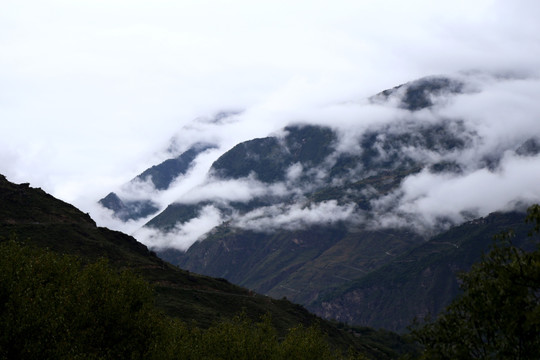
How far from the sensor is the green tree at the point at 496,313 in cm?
5047

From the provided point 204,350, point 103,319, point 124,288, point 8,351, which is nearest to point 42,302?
point 8,351

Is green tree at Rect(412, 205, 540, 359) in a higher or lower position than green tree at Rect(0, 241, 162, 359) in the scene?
lower

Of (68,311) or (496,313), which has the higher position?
(68,311)

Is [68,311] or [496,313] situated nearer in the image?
[496,313]

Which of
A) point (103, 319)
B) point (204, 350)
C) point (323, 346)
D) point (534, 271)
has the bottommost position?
point (323, 346)

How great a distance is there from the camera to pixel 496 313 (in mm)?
54500

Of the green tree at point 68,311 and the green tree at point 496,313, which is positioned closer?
the green tree at point 496,313

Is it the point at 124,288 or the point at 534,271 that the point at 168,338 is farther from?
the point at 534,271

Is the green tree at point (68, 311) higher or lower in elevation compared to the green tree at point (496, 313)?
higher

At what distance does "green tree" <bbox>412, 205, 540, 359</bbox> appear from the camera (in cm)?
5047

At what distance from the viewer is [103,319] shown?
87688 millimetres

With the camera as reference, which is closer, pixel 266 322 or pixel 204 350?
pixel 204 350

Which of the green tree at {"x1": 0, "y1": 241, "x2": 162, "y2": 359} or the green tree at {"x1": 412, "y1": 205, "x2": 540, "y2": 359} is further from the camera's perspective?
the green tree at {"x1": 0, "y1": 241, "x2": 162, "y2": 359}

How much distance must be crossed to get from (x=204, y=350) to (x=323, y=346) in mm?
26521
